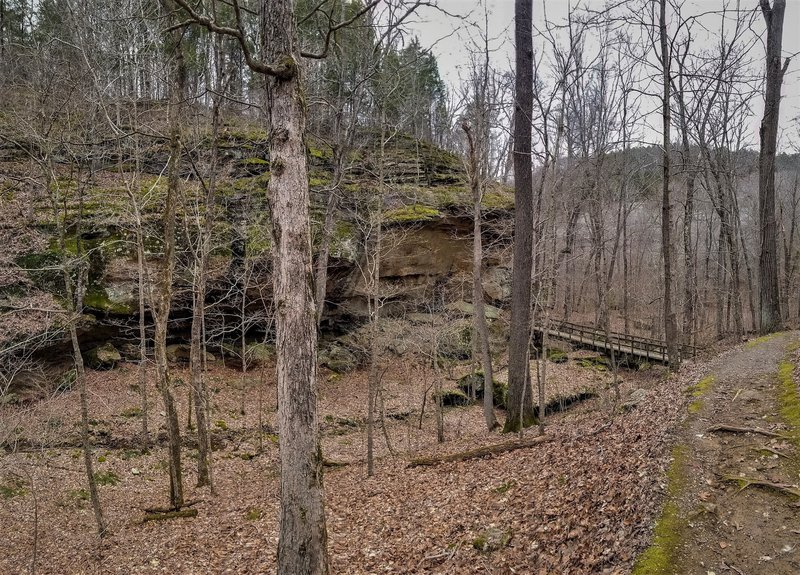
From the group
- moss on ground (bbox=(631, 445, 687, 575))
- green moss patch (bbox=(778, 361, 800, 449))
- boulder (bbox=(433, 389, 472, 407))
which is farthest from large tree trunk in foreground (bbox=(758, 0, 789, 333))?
moss on ground (bbox=(631, 445, 687, 575))

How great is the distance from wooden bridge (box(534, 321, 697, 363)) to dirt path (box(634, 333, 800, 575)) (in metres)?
12.8

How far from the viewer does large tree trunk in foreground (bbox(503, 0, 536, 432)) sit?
10.5m

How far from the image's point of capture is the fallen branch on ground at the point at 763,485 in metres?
3.96

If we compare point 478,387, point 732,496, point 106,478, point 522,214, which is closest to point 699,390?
point 732,496

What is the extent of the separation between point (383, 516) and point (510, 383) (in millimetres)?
4620

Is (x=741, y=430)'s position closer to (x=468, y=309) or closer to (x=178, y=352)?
(x=468, y=309)

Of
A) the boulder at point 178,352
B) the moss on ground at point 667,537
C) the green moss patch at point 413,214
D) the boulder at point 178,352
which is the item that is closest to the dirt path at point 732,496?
the moss on ground at point 667,537

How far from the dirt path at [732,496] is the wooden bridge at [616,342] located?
12.8m

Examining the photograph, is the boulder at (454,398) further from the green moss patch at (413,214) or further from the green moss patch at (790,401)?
the green moss patch at (790,401)

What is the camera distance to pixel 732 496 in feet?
13.6

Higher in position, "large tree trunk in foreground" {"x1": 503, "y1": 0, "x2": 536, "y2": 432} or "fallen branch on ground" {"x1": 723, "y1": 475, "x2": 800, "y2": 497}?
"large tree trunk in foreground" {"x1": 503, "y1": 0, "x2": 536, "y2": 432}

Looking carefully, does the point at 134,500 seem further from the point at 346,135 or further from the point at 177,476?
the point at 346,135

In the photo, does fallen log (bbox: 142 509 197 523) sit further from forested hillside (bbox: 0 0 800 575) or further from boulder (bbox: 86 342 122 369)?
boulder (bbox: 86 342 122 369)

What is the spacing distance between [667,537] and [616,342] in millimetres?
20322
